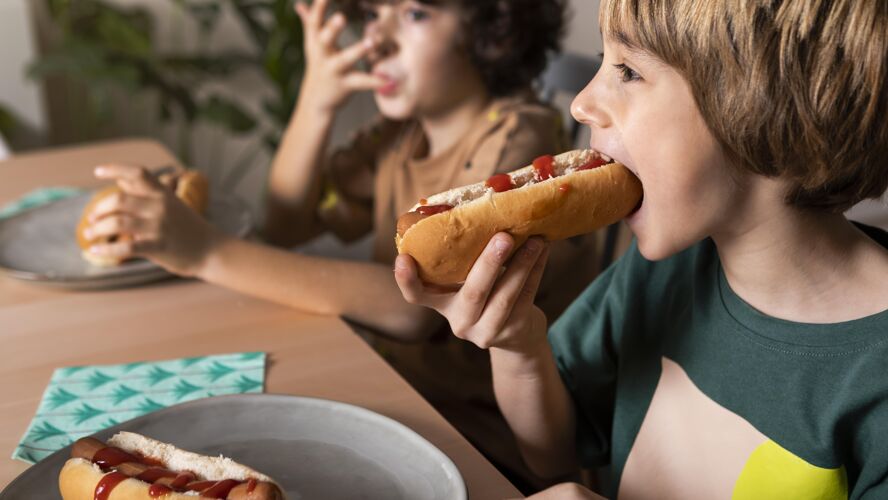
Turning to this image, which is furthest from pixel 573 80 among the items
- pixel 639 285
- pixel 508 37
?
pixel 639 285

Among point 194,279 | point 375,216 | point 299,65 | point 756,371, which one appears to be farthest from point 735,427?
point 299,65

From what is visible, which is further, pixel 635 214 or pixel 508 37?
pixel 508 37

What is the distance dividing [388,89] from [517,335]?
86 cm

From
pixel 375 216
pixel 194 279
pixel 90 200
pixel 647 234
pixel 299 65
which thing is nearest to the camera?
pixel 647 234

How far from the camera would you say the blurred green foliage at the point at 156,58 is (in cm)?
326

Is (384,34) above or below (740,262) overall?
above

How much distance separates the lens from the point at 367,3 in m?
1.84

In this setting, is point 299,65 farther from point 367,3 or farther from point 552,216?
point 552,216

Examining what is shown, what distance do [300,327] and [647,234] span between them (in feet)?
1.68

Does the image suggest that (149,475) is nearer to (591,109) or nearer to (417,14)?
(591,109)

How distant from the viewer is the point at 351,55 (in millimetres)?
1801

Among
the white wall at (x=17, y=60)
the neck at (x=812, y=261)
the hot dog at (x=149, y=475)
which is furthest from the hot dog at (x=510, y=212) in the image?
the white wall at (x=17, y=60)

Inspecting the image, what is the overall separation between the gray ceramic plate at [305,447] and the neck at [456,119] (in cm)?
94

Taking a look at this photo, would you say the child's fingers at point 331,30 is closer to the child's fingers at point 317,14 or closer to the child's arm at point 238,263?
the child's fingers at point 317,14
